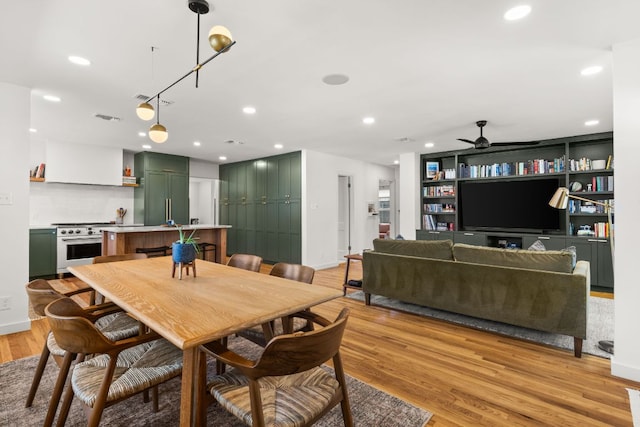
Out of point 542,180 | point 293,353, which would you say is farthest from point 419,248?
point 542,180

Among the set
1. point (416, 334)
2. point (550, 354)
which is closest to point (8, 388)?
point (416, 334)

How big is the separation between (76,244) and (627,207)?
24.2 feet

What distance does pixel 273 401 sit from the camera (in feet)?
4.40

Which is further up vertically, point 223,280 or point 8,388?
point 223,280

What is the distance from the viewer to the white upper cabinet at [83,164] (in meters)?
5.72

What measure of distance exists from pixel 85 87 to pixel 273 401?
3.55m

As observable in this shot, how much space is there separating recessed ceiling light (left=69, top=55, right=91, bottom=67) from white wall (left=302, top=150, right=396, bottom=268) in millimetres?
4103

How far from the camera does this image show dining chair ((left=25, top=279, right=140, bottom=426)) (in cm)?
155

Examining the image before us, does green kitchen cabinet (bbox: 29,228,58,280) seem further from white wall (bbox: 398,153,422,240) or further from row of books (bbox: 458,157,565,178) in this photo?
row of books (bbox: 458,157,565,178)

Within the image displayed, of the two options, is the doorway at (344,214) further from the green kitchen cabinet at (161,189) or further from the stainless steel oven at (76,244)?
the stainless steel oven at (76,244)

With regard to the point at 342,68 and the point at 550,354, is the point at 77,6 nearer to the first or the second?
the point at 342,68

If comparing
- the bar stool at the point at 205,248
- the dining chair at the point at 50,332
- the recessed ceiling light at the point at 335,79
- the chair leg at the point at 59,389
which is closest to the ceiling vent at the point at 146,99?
the recessed ceiling light at the point at 335,79

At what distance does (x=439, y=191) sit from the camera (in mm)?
6805

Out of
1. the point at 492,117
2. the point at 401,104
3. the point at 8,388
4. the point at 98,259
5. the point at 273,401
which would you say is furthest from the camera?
the point at 492,117
